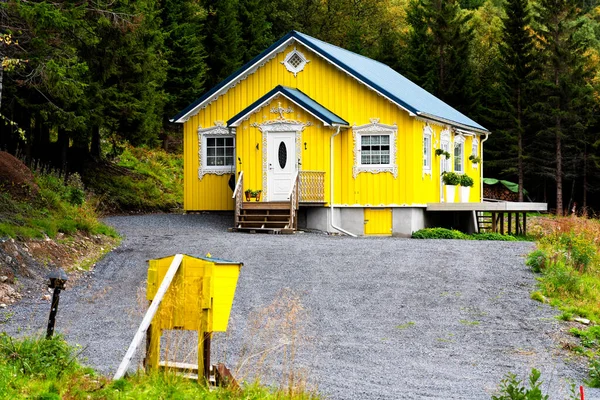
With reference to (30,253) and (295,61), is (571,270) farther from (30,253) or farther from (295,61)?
(295,61)

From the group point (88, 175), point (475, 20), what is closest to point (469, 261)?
point (88, 175)

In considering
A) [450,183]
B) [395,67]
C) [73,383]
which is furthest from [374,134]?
[395,67]

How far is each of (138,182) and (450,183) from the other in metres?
12.0

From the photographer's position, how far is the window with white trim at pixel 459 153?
2841cm

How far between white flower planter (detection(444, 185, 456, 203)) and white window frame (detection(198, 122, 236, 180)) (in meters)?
6.84

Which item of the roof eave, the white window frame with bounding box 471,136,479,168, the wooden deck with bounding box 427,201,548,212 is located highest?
the roof eave

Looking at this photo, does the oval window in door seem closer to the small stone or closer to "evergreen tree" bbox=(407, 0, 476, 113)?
the small stone

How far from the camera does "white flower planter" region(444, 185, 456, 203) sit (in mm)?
26453

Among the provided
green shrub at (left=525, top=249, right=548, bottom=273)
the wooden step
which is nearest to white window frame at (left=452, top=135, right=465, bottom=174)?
the wooden step

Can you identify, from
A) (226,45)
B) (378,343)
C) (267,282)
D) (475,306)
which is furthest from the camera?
(226,45)

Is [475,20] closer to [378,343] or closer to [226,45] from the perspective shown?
[226,45]

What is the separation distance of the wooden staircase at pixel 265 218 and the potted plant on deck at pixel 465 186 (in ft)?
23.8

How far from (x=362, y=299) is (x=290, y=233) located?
9.18 meters

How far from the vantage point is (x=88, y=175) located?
28.0 meters
